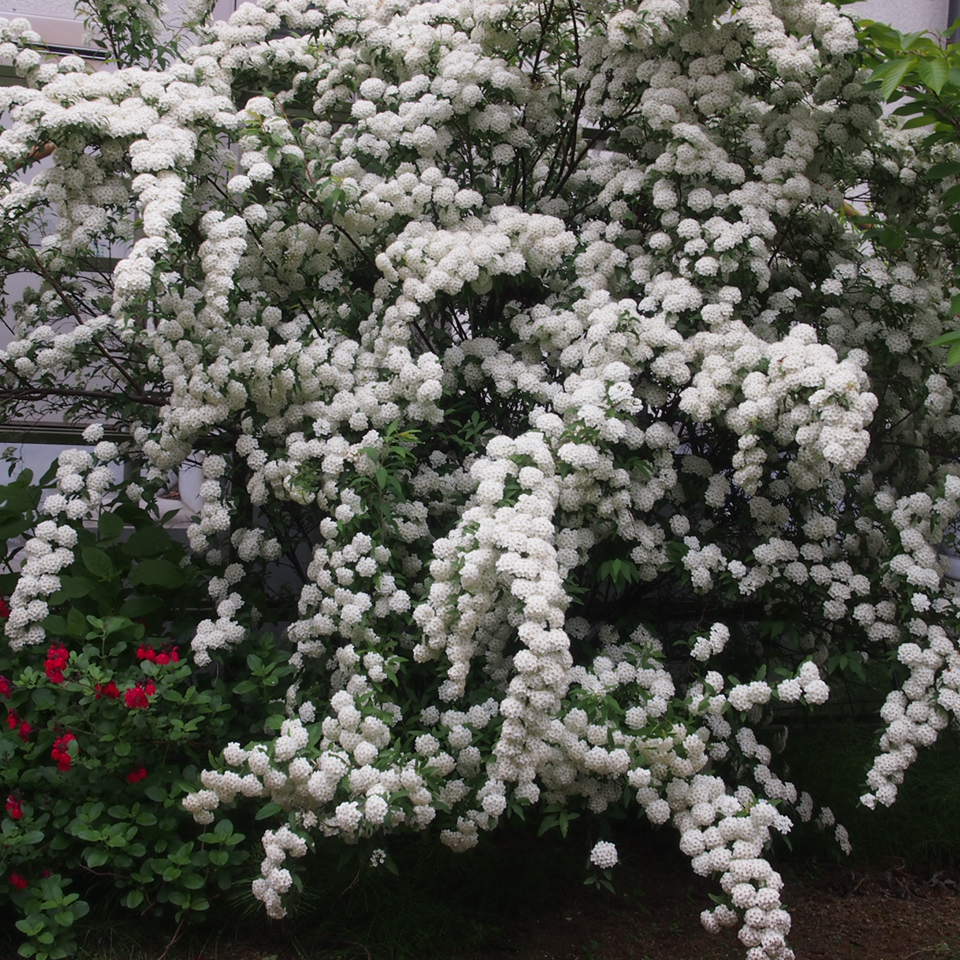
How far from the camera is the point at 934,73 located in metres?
2.96

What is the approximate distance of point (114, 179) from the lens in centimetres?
340

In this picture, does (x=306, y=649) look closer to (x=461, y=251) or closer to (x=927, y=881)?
(x=461, y=251)

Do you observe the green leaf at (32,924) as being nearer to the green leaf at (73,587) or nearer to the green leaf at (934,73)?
the green leaf at (73,587)

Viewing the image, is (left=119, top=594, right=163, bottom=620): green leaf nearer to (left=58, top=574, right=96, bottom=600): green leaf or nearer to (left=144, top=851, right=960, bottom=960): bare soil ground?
(left=58, top=574, right=96, bottom=600): green leaf

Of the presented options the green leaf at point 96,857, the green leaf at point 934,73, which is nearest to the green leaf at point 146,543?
the green leaf at point 96,857

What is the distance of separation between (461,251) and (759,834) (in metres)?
1.91

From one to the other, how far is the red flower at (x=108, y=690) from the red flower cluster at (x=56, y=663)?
0.12m

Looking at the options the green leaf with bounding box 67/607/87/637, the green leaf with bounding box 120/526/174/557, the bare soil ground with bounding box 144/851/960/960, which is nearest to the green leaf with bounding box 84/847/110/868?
the bare soil ground with bounding box 144/851/960/960

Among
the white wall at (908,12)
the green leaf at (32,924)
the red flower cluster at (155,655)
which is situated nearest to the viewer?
the green leaf at (32,924)

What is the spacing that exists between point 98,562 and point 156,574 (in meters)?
0.19

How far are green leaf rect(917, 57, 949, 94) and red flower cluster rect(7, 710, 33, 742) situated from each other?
3.17 m

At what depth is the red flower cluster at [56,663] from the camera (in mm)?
3020

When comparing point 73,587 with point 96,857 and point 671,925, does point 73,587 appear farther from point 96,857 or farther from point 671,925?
point 671,925

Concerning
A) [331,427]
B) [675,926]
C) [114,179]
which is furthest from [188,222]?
[675,926]
